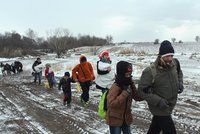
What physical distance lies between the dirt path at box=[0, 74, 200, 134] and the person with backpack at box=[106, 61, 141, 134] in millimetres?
3228

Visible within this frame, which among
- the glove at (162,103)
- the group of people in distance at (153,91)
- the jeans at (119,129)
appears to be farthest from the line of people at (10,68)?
the glove at (162,103)

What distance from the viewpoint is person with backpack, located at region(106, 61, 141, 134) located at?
5762 millimetres

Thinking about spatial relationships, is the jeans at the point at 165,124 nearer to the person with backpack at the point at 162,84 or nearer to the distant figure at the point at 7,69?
the person with backpack at the point at 162,84

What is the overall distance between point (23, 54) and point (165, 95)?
3482 inches

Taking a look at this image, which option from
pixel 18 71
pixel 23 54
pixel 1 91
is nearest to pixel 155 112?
pixel 1 91

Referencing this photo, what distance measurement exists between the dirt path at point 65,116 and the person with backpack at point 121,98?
323 centimetres

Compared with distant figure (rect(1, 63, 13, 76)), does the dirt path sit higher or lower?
higher

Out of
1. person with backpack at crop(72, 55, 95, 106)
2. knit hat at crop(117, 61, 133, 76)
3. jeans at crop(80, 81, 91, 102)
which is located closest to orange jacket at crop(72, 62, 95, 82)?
person with backpack at crop(72, 55, 95, 106)

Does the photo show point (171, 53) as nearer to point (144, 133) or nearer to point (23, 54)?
point (144, 133)

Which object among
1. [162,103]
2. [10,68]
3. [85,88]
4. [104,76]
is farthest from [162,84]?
[10,68]

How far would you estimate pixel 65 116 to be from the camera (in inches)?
453

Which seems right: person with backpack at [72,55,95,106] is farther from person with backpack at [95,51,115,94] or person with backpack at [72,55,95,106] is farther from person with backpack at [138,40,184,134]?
person with backpack at [138,40,184,134]

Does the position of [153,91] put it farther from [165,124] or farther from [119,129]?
[119,129]

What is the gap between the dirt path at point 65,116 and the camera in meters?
9.70
